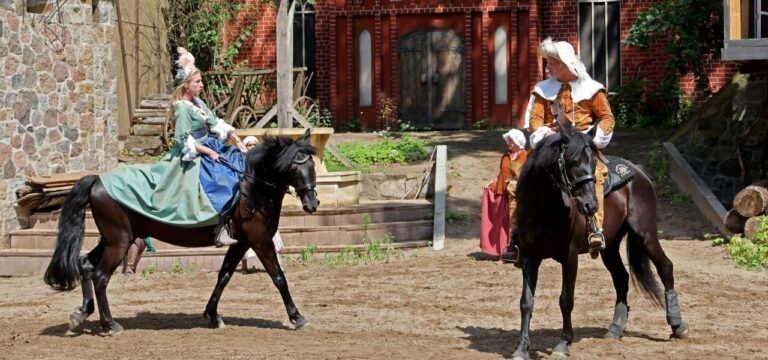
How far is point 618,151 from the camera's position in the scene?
2097 cm

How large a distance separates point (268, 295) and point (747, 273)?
5.63m

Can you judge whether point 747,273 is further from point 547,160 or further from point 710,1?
point 710,1

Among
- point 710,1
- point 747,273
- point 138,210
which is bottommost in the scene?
point 747,273

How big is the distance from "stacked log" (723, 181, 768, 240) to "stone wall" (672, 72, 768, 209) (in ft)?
5.66

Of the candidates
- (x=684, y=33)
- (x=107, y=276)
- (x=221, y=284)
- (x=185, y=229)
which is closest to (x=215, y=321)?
(x=221, y=284)

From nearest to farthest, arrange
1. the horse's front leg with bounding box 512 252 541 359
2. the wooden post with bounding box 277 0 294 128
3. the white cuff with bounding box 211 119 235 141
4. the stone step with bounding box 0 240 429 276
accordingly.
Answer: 1. the horse's front leg with bounding box 512 252 541 359
2. the white cuff with bounding box 211 119 235 141
3. the stone step with bounding box 0 240 429 276
4. the wooden post with bounding box 277 0 294 128

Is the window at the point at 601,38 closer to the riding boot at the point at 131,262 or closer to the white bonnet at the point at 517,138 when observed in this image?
the white bonnet at the point at 517,138

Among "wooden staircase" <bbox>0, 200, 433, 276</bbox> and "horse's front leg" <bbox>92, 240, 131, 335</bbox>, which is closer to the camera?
"horse's front leg" <bbox>92, 240, 131, 335</bbox>

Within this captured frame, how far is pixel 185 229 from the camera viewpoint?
424 inches

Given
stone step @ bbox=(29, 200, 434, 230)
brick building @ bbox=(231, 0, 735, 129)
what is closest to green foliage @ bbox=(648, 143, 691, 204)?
stone step @ bbox=(29, 200, 434, 230)

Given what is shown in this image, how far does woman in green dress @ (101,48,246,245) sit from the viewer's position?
10625mm

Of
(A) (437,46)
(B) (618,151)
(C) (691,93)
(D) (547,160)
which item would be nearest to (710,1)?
(B) (618,151)

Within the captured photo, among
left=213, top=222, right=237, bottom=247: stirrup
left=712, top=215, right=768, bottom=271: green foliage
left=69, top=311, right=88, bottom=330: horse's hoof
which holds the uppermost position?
left=213, top=222, right=237, bottom=247: stirrup

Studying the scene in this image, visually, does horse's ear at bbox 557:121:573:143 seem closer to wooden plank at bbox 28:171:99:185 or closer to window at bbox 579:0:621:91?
wooden plank at bbox 28:171:99:185
